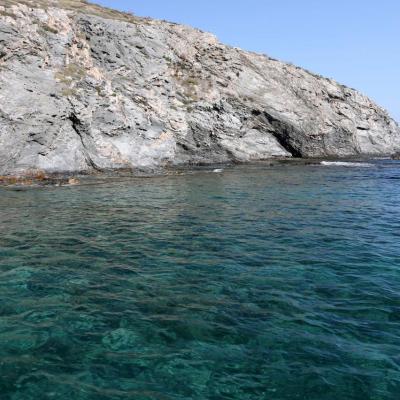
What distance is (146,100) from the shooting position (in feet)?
188

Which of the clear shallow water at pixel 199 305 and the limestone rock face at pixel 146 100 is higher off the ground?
the limestone rock face at pixel 146 100

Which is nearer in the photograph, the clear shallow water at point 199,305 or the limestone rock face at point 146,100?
the clear shallow water at point 199,305

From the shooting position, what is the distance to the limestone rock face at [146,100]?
44.8m

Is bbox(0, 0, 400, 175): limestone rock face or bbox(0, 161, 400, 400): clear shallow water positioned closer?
bbox(0, 161, 400, 400): clear shallow water

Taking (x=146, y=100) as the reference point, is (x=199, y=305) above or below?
below

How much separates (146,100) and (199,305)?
47.6 m

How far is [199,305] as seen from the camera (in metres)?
13.0

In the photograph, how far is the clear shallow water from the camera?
30.5 ft

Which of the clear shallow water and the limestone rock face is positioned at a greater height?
the limestone rock face

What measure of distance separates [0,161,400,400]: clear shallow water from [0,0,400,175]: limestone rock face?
1975cm

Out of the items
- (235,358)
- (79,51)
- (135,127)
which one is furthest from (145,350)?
(79,51)

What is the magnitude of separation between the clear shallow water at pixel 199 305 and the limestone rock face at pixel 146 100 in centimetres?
1975

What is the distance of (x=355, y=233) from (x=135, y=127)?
1403 inches

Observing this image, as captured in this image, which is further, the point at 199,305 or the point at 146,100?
the point at 146,100
